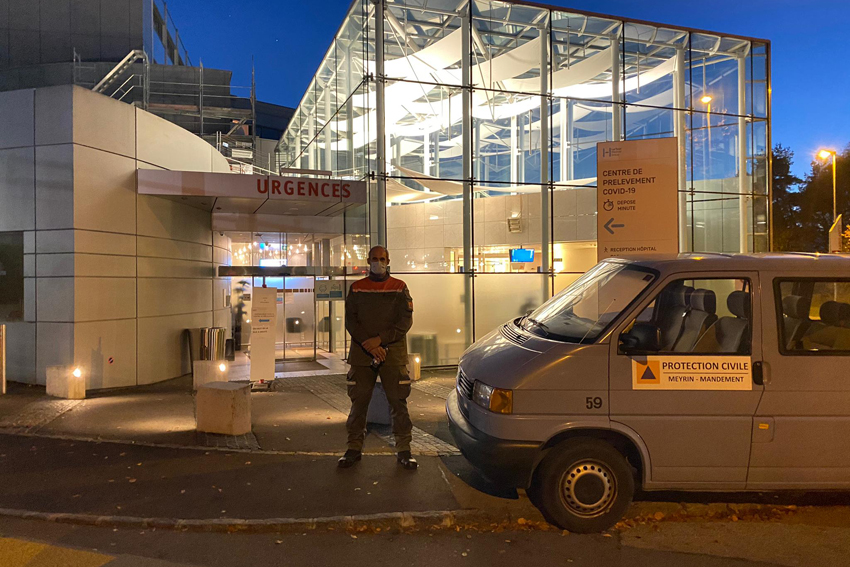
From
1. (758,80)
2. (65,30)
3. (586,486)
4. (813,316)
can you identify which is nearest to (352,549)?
(586,486)

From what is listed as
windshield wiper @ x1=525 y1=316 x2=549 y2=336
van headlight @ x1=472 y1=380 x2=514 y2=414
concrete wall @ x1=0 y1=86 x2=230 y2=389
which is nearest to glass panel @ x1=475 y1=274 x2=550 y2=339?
concrete wall @ x1=0 y1=86 x2=230 y2=389

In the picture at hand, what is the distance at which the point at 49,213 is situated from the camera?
10273 mm

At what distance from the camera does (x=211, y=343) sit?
12.9 m

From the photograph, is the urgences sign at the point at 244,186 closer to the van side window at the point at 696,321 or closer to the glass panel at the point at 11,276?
the glass panel at the point at 11,276

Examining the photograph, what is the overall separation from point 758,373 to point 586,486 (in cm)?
157

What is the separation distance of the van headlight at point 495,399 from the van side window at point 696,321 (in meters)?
0.96

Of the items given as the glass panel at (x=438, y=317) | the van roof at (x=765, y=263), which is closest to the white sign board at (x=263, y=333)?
the glass panel at (x=438, y=317)

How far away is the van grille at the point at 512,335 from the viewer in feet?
16.6

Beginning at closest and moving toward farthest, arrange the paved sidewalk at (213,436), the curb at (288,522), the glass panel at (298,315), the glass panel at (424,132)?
the curb at (288,522), the paved sidewalk at (213,436), the glass panel at (424,132), the glass panel at (298,315)

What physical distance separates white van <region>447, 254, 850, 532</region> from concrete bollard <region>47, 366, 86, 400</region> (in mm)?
7732

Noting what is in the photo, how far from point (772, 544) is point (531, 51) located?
13109 millimetres

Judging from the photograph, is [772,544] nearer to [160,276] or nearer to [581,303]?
[581,303]

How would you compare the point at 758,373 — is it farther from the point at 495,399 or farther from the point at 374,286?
the point at 374,286

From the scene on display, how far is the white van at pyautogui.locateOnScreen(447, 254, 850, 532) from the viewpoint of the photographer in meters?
4.55
